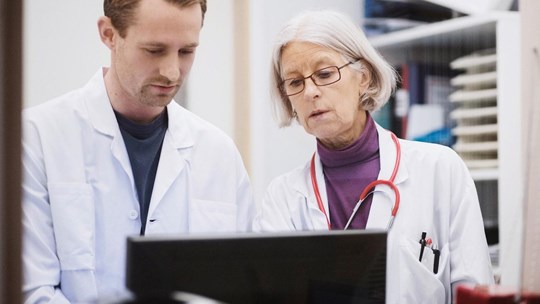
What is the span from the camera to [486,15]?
2.04 meters

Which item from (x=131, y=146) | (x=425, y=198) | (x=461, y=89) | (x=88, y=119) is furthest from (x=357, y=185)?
(x=461, y=89)

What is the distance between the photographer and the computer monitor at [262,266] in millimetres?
812

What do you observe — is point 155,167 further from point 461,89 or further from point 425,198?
point 461,89

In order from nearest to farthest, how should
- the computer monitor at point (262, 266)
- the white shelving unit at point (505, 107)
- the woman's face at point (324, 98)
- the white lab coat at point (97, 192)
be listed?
1. the computer monitor at point (262, 266)
2. the white lab coat at point (97, 192)
3. the woman's face at point (324, 98)
4. the white shelving unit at point (505, 107)

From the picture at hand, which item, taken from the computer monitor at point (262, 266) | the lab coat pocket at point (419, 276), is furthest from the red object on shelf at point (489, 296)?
the lab coat pocket at point (419, 276)

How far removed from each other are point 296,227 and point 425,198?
34 cm

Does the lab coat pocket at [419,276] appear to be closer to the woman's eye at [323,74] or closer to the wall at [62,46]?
the woman's eye at [323,74]

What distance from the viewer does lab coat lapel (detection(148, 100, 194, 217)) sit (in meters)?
1.48

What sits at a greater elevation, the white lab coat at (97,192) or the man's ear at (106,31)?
the man's ear at (106,31)

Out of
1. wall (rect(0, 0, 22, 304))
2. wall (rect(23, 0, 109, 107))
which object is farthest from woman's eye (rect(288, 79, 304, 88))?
wall (rect(0, 0, 22, 304))

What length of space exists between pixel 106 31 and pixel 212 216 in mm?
538

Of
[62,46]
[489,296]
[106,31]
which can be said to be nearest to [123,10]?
[106,31]

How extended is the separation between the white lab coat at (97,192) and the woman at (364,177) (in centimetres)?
17

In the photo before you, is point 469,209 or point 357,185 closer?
point 469,209
